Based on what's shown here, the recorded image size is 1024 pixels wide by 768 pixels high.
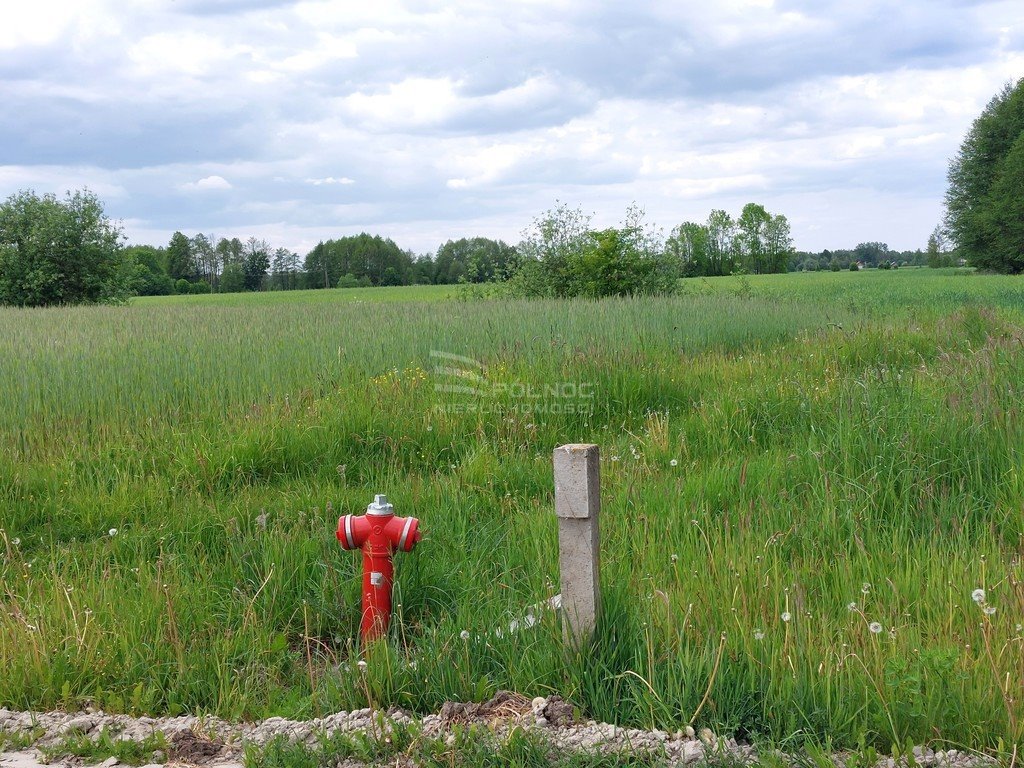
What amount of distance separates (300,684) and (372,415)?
4040mm

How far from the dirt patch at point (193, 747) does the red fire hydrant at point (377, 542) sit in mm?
932

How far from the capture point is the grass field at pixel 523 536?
3.08 m

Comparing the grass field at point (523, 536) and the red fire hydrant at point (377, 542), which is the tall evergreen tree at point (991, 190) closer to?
the grass field at point (523, 536)

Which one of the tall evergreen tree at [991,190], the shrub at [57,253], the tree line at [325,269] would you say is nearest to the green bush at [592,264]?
the shrub at [57,253]

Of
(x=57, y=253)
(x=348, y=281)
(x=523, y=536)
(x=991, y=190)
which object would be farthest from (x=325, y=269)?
(x=523, y=536)

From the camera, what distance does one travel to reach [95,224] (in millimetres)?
37250

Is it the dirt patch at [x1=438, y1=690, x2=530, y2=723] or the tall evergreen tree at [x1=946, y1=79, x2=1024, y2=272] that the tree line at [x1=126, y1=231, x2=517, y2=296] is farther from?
the dirt patch at [x1=438, y1=690, x2=530, y2=723]

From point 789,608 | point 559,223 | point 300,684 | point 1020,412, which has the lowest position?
point 300,684

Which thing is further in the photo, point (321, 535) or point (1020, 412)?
point (1020, 412)

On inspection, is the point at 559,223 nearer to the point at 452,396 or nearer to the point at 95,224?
the point at 452,396

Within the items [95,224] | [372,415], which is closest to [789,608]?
[372,415]

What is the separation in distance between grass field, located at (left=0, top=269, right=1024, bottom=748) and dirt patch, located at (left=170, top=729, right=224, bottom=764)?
0.70 ft

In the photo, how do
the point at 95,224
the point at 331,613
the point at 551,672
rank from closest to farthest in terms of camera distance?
the point at 551,672, the point at 331,613, the point at 95,224

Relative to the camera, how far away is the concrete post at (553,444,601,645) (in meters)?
3.18
